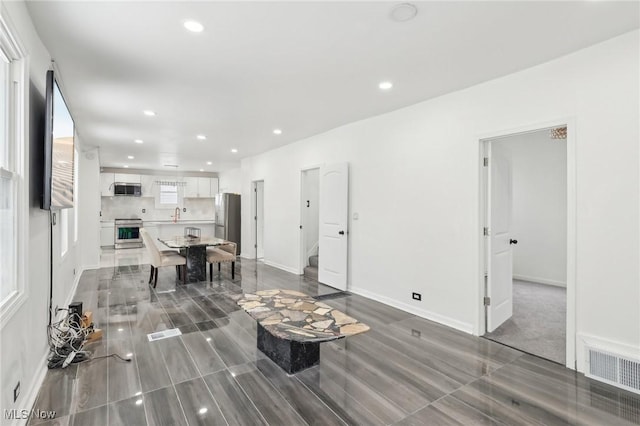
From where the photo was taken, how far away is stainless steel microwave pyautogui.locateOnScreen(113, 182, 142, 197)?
32.5ft

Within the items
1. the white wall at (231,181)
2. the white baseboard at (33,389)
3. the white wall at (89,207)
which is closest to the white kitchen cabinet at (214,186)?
the white wall at (231,181)

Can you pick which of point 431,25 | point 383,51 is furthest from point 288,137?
point 431,25

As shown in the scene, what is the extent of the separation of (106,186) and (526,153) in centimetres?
1143

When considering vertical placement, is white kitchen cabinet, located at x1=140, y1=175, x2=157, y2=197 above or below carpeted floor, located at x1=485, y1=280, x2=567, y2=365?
above

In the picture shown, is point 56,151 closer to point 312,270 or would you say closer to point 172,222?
point 312,270

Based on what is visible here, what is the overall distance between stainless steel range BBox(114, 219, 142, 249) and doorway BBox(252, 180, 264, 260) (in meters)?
4.45

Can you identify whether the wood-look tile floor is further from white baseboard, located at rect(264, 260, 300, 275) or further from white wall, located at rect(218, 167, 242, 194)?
white wall, located at rect(218, 167, 242, 194)

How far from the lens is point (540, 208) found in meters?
5.93

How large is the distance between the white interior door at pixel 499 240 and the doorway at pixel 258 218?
570 cm

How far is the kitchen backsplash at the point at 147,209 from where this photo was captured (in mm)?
10344

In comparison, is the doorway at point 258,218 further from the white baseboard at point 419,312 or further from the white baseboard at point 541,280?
the white baseboard at point 541,280

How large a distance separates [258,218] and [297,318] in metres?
5.82

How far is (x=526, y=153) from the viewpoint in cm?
609

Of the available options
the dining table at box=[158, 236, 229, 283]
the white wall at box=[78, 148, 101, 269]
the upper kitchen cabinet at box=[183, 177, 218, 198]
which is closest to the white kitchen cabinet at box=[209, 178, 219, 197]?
the upper kitchen cabinet at box=[183, 177, 218, 198]
